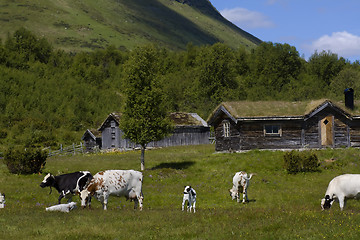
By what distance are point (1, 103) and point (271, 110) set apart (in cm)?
6760

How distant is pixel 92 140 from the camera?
7075 cm

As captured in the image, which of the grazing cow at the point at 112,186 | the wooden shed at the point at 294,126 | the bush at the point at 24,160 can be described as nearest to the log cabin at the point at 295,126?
the wooden shed at the point at 294,126

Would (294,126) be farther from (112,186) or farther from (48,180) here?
(48,180)

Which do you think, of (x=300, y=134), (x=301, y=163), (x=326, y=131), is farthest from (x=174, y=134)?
(x=301, y=163)

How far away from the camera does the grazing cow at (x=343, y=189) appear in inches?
712

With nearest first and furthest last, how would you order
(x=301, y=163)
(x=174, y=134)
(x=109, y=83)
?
(x=301, y=163), (x=174, y=134), (x=109, y=83)

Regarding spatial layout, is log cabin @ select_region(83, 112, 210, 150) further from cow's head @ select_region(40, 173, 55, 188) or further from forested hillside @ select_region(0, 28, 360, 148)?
cow's head @ select_region(40, 173, 55, 188)

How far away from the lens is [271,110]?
43.7 meters

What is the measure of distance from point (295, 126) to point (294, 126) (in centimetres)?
11

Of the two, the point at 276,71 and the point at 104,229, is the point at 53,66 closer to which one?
the point at 276,71

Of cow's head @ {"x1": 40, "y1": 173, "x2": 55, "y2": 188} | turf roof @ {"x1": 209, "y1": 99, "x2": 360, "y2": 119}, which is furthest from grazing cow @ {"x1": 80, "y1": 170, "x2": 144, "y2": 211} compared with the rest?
turf roof @ {"x1": 209, "y1": 99, "x2": 360, "y2": 119}

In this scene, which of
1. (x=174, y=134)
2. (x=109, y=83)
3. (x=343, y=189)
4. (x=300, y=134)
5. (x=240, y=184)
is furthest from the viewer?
(x=109, y=83)

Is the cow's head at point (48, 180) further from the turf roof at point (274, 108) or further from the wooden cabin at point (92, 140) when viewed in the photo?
the wooden cabin at point (92, 140)

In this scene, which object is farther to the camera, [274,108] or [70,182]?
[274,108]
